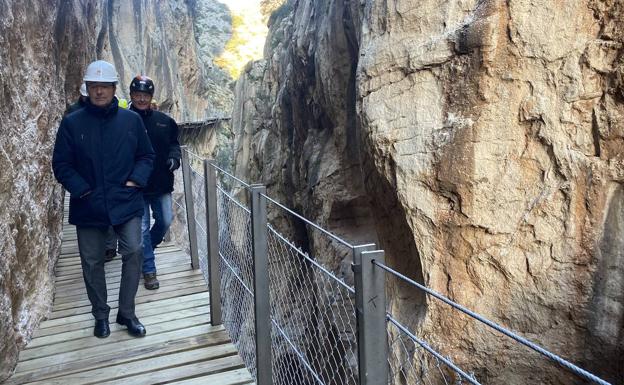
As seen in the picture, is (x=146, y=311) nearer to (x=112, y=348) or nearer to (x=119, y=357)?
(x=112, y=348)

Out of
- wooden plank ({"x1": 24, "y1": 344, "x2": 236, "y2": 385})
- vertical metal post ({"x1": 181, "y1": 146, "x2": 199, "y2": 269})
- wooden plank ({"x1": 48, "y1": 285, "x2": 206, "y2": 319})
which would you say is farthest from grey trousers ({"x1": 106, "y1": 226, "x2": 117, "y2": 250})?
wooden plank ({"x1": 24, "y1": 344, "x2": 236, "y2": 385})

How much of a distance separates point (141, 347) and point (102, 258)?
68 centimetres

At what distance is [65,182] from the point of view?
10.7 ft

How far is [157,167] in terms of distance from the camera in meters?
4.74

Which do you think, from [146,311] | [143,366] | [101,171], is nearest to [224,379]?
[143,366]

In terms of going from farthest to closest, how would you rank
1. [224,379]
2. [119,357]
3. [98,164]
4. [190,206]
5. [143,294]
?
[190,206] → [143,294] → [119,357] → [98,164] → [224,379]

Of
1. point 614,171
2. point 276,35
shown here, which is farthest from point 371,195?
point 276,35

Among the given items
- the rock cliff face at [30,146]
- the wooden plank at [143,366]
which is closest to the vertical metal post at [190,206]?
the rock cliff face at [30,146]

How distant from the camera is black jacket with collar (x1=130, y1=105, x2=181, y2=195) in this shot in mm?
4707

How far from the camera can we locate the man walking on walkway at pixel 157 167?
4668 millimetres

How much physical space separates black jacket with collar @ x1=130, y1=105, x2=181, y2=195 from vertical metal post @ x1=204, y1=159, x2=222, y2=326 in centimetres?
93

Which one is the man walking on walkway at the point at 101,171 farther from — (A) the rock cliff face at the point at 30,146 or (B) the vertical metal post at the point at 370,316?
(B) the vertical metal post at the point at 370,316

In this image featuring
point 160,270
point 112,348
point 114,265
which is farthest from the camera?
point 114,265

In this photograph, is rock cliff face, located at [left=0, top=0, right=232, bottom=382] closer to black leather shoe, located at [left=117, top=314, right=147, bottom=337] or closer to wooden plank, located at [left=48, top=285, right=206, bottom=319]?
wooden plank, located at [left=48, top=285, right=206, bottom=319]
